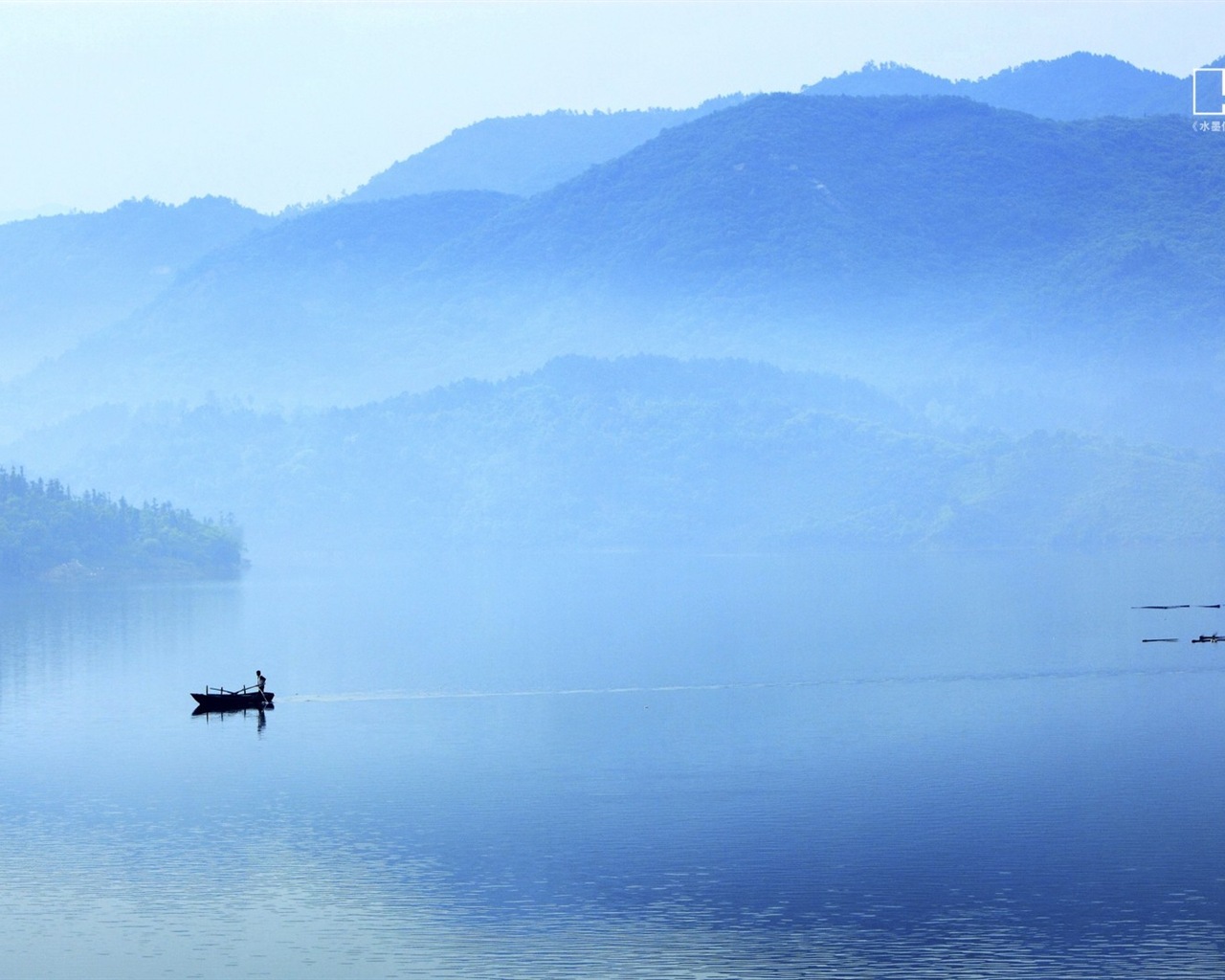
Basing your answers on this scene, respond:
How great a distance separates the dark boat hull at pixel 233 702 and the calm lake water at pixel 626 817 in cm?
109

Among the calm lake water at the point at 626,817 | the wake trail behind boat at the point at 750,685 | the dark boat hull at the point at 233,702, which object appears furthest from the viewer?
the wake trail behind boat at the point at 750,685

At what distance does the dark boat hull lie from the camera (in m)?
116

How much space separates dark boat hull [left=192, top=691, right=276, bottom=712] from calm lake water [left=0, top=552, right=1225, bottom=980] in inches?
42.8

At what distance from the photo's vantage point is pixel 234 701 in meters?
117

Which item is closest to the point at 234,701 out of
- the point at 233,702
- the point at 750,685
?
the point at 233,702

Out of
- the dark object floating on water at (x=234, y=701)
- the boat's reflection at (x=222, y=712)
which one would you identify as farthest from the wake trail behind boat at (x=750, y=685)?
the dark object floating on water at (x=234, y=701)

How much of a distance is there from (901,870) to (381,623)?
121 m

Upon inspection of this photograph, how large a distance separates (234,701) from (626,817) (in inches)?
1692

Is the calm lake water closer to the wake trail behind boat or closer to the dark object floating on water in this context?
the wake trail behind boat

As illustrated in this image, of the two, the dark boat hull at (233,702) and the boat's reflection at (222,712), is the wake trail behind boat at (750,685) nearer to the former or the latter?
the boat's reflection at (222,712)

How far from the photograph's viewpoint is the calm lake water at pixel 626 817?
61.8 m

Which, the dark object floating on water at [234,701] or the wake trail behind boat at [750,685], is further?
the wake trail behind boat at [750,685]

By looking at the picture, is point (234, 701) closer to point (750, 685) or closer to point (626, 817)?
point (750, 685)

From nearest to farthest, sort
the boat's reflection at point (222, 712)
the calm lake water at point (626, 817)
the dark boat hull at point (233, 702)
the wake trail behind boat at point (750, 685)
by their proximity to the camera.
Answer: the calm lake water at point (626, 817)
the dark boat hull at point (233, 702)
the boat's reflection at point (222, 712)
the wake trail behind boat at point (750, 685)
